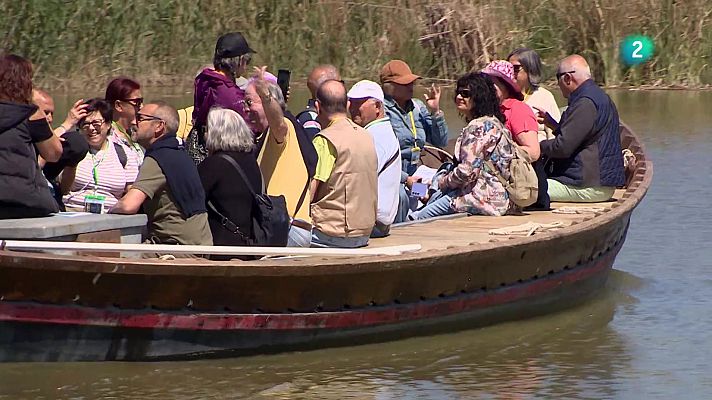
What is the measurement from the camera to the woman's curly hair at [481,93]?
32.6ft

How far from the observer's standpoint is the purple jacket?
9.43 m

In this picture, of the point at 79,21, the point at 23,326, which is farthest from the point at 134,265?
the point at 79,21

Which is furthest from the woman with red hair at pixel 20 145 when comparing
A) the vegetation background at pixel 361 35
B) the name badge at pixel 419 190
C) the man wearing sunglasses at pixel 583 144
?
the vegetation background at pixel 361 35

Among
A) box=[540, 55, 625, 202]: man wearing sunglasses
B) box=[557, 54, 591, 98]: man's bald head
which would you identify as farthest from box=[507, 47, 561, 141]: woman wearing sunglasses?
box=[557, 54, 591, 98]: man's bald head

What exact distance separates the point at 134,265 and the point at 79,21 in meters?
13.5

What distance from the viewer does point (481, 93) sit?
9.93m

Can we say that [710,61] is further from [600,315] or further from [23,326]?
[23,326]

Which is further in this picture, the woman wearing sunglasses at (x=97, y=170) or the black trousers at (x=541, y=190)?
the black trousers at (x=541, y=190)

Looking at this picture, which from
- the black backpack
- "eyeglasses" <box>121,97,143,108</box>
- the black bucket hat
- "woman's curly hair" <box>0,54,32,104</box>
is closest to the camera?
"woman's curly hair" <box>0,54,32,104</box>

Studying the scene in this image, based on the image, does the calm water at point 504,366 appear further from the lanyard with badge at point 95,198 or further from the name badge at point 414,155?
the name badge at point 414,155

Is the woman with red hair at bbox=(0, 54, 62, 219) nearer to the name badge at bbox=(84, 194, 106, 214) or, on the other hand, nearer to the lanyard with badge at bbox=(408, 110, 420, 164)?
the name badge at bbox=(84, 194, 106, 214)

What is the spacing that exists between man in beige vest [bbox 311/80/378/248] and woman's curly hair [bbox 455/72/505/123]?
1.19 m

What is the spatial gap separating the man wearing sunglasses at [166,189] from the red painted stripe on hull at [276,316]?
0.40 m

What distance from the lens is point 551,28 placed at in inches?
878
